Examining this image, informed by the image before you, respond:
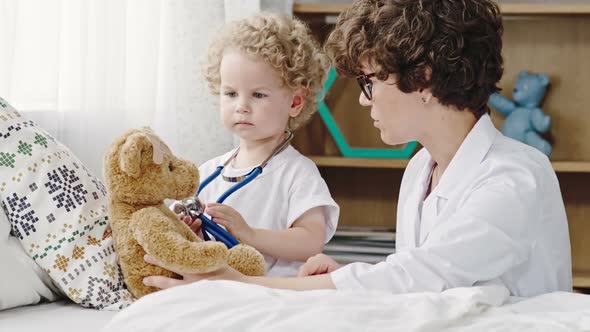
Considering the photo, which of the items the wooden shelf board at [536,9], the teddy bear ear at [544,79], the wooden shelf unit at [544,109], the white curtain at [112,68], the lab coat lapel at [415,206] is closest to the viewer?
the lab coat lapel at [415,206]

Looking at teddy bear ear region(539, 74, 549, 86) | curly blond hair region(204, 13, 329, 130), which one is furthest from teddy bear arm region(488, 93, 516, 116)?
curly blond hair region(204, 13, 329, 130)

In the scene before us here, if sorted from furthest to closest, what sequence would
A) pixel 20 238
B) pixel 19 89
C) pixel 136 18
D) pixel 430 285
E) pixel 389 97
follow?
pixel 136 18, pixel 19 89, pixel 389 97, pixel 20 238, pixel 430 285

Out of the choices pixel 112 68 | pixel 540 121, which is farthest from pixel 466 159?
pixel 540 121

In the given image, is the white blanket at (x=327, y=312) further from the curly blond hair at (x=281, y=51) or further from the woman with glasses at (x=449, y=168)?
the curly blond hair at (x=281, y=51)

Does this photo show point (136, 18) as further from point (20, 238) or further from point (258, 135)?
point (20, 238)

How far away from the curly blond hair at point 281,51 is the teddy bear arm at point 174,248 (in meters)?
0.54

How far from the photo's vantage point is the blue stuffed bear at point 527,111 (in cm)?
280

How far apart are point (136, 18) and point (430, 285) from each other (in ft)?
4.44

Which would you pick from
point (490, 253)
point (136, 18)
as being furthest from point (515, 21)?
point (490, 253)

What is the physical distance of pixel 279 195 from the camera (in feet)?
5.90

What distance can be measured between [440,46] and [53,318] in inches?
30.8

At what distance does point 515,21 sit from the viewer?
299 centimetres

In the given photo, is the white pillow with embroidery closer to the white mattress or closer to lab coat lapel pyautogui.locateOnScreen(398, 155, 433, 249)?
the white mattress

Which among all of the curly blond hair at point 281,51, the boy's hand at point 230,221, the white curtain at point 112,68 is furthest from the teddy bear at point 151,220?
the white curtain at point 112,68
